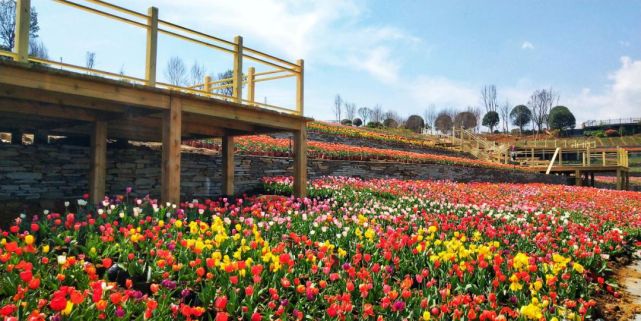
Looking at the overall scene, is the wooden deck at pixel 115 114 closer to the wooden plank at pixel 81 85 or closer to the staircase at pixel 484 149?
the wooden plank at pixel 81 85

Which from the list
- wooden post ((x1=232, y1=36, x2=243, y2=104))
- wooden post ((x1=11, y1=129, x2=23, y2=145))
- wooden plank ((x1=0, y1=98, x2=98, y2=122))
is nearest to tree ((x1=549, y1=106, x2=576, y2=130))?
wooden post ((x1=232, y1=36, x2=243, y2=104))

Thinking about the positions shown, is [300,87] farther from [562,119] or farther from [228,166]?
[562,119]

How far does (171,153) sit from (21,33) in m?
2.27

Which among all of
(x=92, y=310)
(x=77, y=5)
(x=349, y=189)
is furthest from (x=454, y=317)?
(x=349, y=189)

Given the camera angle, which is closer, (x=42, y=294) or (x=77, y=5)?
(x=42, y=294)

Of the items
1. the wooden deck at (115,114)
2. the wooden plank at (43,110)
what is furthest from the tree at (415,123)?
the wooden plank at (43,110)

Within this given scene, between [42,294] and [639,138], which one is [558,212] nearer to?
[42,294]

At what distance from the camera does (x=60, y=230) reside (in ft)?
15.4

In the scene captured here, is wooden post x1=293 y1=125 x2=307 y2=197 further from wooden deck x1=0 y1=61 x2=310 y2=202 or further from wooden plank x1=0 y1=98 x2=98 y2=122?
wooden plank x1=0 y1=98 x2=98 y2=122

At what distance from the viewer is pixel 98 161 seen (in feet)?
25.1

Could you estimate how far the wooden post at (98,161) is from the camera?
7.57 meters

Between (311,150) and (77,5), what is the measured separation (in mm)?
10770

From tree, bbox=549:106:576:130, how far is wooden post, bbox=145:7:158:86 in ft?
218

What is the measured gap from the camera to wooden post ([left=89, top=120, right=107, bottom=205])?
7.57m
